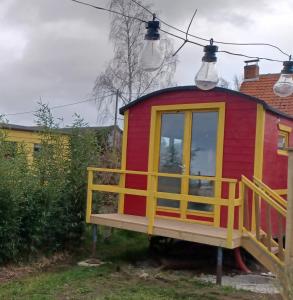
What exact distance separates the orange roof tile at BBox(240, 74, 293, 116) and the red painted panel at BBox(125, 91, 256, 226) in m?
4.65

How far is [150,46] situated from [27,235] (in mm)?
3534

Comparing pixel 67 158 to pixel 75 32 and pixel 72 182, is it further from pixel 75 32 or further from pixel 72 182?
pixel 75 32

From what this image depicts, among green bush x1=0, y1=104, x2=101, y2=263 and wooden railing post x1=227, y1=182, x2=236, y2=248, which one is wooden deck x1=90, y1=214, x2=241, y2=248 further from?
green bush x1=0, y1=104, x2=101, y2=263

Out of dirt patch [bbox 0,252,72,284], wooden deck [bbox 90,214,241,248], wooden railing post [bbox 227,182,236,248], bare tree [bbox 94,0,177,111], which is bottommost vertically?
dirt patch [bbox 0,252,72,284]

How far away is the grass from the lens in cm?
533

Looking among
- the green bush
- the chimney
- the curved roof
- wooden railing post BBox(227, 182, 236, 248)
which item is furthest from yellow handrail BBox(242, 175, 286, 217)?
the chimney

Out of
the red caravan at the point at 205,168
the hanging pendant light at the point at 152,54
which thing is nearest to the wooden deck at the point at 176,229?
the red caravan at the point at 205,168

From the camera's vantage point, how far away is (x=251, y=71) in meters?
14.3

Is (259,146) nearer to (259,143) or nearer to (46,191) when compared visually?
(259,143)

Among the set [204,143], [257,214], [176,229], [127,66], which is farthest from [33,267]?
[127,66]

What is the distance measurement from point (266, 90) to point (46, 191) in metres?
7.99

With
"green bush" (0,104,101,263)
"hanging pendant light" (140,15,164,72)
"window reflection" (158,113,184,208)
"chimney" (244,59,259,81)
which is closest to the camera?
"hanging pendant light" (140,15,164,72)

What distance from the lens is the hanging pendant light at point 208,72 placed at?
511 cm

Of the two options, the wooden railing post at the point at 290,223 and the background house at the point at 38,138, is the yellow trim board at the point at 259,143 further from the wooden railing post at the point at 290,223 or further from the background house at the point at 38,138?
the background house at the point at 38,138
